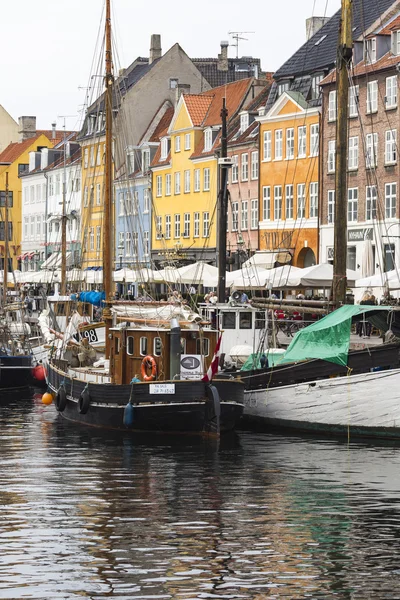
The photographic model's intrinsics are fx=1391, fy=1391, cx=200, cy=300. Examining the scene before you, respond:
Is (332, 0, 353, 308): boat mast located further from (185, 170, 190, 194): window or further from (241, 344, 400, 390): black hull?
(185, 170, 190, 194): window

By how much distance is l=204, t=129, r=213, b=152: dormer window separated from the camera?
3578 inches

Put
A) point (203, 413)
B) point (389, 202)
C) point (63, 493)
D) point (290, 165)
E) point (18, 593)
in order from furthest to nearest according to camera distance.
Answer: point (290, 165)
point (389, 202)
point (203, 413)
point (63, 493)
point (18, 593)

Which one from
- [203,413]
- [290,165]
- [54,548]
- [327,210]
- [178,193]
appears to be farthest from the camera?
[178,193]

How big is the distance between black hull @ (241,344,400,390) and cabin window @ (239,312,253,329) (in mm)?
4717

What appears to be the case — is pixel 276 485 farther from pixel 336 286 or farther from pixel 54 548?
pixel 336 286

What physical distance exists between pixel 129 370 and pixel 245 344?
6535 millimetres

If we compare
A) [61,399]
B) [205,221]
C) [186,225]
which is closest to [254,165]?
[205,221]

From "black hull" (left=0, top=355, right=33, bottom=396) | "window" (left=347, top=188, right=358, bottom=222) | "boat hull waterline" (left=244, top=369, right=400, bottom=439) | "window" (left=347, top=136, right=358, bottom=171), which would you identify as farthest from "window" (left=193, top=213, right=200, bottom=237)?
"boat hull waterline" (left=244, top=369, right=400, bottom=439)

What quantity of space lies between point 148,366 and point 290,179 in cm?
4590

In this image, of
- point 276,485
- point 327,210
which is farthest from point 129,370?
point 327,210

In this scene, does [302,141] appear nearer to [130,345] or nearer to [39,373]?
[39,373]

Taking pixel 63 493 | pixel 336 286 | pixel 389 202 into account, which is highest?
pixel 389 202

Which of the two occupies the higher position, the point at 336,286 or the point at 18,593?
the point at 336,286

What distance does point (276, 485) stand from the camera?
25.8 m
